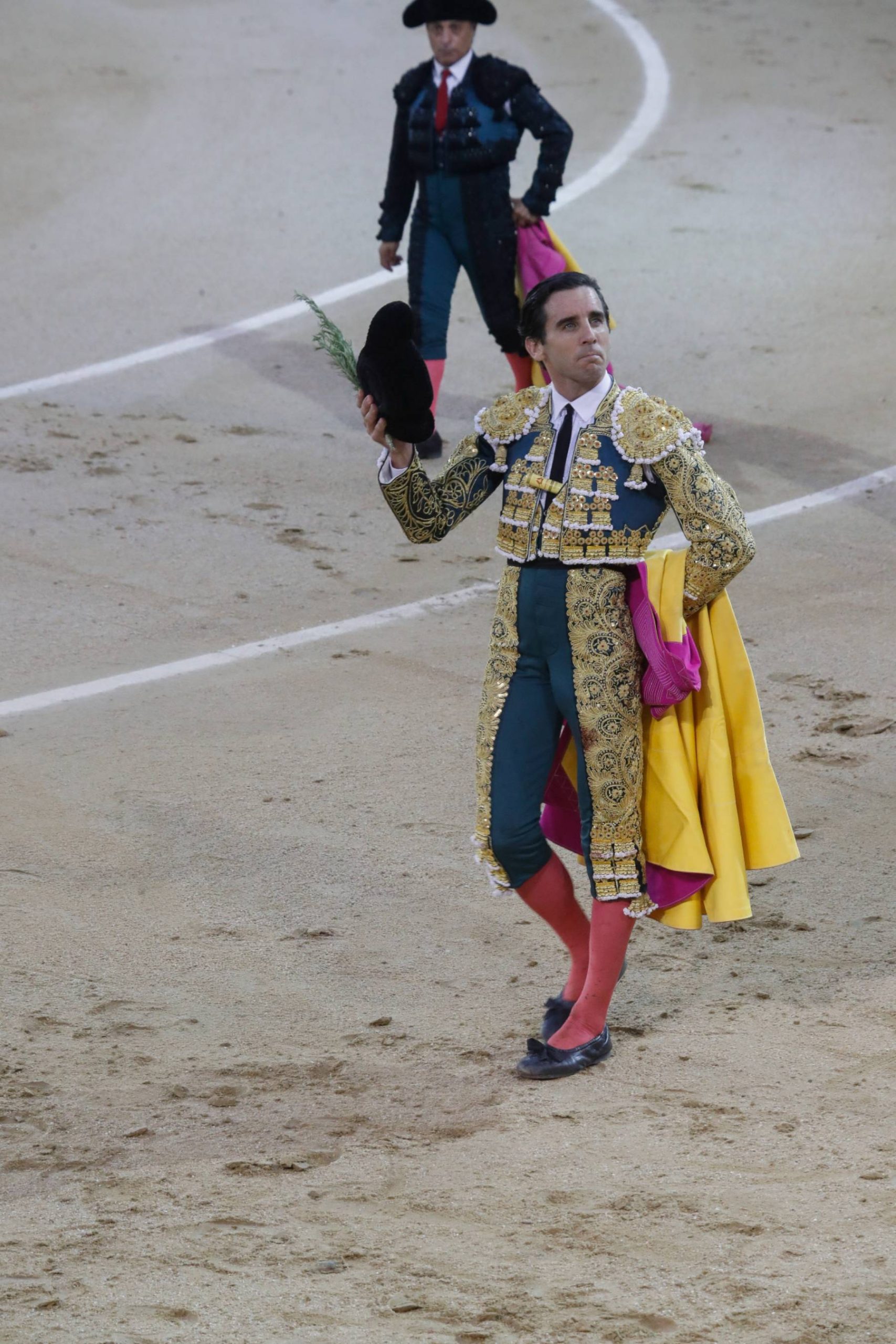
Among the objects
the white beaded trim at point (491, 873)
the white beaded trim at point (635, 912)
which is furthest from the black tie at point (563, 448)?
the white beaded trim at point (635, 912)

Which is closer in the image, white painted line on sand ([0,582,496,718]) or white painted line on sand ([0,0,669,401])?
white painted line on sand ([0,582,496,718])

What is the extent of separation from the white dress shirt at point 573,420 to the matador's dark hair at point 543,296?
161 mm

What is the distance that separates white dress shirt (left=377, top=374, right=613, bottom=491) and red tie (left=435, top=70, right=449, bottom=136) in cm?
458

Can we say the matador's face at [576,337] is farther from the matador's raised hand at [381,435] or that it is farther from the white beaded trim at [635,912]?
the white beaded trim at [635,912]

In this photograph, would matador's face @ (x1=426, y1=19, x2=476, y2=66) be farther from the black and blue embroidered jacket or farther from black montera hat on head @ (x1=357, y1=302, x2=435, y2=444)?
black montera hat on head @ (x1=357, y1=302, x2=435, y2=444)

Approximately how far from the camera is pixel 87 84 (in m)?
16.0

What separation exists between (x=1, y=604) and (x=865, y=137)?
10.2 metres

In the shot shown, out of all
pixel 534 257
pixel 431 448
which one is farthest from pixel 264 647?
pixel 534 257

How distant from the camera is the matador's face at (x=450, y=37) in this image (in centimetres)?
837

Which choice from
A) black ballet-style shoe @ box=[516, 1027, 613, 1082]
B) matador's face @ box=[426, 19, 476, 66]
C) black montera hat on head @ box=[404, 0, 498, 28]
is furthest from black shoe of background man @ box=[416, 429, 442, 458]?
black ballet-style shoe @ box=[516, 1027, 613, 1082]

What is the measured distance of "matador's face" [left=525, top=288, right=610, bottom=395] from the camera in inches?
168

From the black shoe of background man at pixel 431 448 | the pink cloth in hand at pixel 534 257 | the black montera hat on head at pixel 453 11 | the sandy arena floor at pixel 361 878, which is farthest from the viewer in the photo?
the black shoe of background man at pixel 431 448

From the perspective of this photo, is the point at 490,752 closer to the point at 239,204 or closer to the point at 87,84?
the point at 239,204

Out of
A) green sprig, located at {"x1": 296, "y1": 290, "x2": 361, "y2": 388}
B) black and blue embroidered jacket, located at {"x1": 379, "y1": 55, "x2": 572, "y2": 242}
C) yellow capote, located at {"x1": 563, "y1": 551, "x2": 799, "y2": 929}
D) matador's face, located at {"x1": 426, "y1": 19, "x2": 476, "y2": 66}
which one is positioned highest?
matador's face, located at {"x1": 426, "y1": 19, "x2": 476, "y2": 66}
